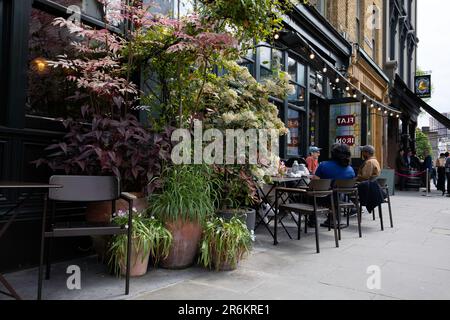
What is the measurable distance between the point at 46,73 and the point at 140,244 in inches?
98.2

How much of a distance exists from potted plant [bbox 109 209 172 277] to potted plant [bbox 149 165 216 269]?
0.12 m

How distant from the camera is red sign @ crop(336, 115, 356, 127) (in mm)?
11248

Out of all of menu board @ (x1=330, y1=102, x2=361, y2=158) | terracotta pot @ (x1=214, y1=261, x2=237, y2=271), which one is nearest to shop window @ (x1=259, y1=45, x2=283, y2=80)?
menu board @ (x1=330, y1=102, x2=361, y2=158)

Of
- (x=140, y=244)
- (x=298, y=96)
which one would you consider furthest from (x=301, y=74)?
(x=140, y=244)

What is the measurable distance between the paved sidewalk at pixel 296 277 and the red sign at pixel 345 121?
21.1ft

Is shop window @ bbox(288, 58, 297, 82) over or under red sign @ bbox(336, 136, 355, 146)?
over

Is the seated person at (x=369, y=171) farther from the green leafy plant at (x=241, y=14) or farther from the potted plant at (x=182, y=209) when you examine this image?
the potted plant at (x=182, y=209)

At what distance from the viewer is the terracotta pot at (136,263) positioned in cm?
348

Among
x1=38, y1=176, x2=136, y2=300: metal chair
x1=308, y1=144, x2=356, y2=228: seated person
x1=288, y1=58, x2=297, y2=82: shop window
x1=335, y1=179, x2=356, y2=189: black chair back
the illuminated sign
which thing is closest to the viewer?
x1=38, y1=176, x2=136, y2=300: metal chair

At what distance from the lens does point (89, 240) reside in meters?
4.41

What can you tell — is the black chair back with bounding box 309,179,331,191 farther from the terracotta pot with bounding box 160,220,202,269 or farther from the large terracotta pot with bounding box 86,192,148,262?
the large terracotta pot with bounding box 86,192,148,262

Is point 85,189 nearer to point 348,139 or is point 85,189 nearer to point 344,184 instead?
point 344,184

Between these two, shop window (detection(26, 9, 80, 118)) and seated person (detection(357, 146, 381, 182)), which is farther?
seated person (detection(357, 146, 381, 182))
